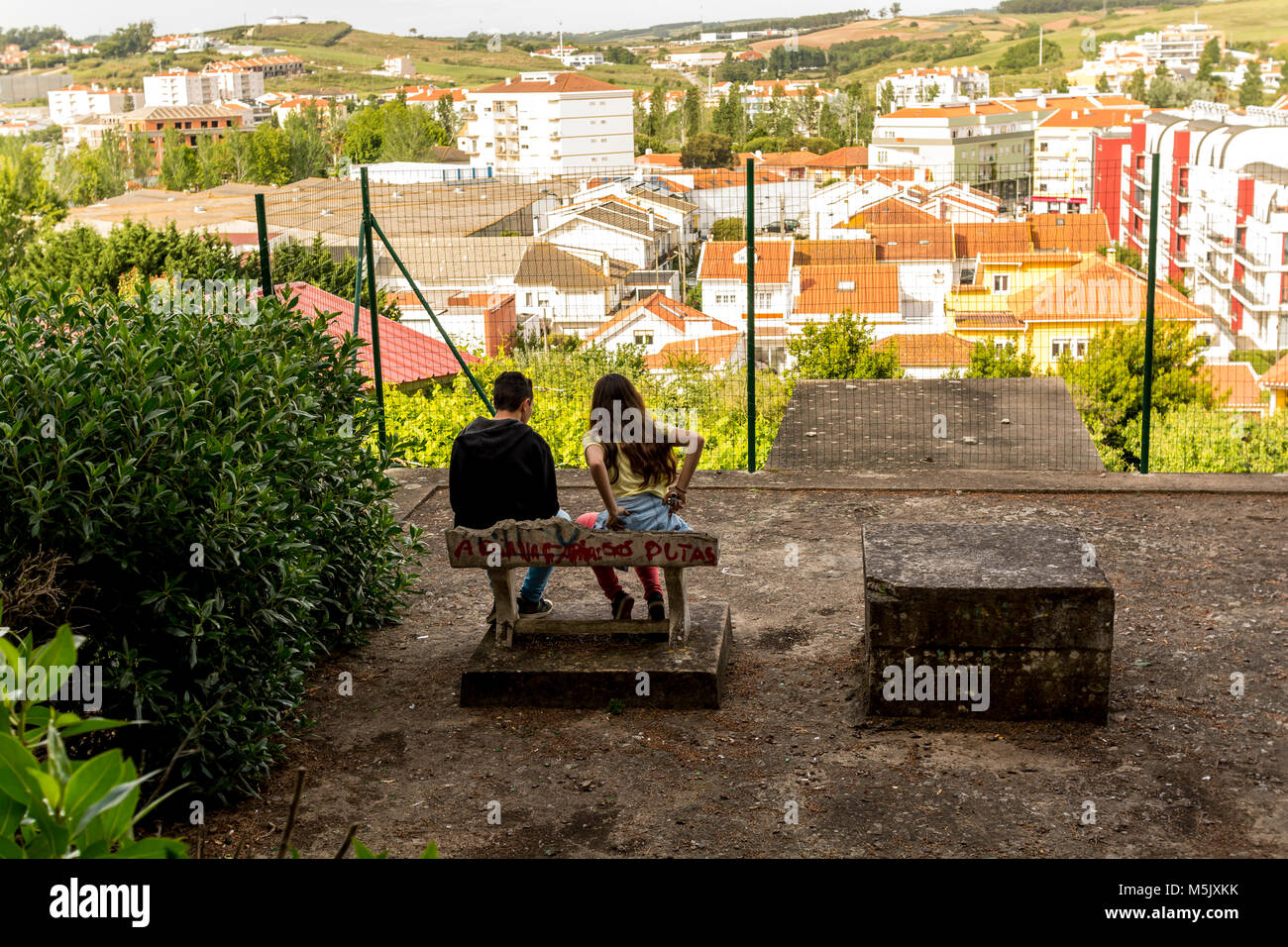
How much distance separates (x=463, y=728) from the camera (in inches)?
229

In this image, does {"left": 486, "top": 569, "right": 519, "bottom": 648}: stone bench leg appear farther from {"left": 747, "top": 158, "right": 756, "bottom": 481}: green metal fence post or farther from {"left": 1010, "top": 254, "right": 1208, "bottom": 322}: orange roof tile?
{"left": 1010, "top": 254, "right": 1208, "bottom": 322}: orange roof tile

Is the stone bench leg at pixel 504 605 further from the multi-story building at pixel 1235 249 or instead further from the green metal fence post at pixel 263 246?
the multi-story building at pixel 1235 249

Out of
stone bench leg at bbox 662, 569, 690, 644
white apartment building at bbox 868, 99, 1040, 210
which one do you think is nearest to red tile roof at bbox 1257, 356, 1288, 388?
stone bench leg at bbox 662, 569, 690, 644

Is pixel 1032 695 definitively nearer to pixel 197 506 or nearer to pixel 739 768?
pixel 739 768

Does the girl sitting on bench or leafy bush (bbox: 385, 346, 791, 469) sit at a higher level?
the girl sitting on bench

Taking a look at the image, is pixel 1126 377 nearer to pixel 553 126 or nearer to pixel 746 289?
pixel 746 289

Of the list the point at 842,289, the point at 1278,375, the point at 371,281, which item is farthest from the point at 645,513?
the point at 1278,375

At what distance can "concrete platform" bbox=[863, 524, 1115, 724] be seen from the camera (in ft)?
17.8

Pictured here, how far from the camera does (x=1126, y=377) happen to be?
86.8 feet

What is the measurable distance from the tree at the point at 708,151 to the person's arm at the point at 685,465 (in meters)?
146

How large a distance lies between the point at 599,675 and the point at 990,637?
1721 mm

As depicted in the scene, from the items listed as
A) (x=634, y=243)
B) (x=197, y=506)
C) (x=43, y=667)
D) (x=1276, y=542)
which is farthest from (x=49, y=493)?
(x=634, y=243)

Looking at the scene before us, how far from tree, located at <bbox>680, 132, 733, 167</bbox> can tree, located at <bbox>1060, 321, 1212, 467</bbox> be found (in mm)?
123420
